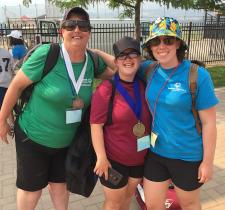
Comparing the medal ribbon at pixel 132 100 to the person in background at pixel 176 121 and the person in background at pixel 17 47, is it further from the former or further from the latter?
the person in background at pixel 17 47

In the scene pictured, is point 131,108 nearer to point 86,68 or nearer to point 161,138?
point 161,138

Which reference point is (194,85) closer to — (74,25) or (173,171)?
(173,171)

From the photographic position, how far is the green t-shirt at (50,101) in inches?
90.0

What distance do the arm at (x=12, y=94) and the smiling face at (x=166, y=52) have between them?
91cm

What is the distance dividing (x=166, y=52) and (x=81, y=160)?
103 cm

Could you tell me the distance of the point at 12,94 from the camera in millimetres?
2404

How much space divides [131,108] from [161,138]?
296 mm

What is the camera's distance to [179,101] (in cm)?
212

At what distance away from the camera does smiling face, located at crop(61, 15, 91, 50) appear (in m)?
2.28

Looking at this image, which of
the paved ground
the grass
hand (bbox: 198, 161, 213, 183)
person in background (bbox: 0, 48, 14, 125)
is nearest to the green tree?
the grass

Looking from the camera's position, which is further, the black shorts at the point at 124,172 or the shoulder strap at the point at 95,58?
the shoulder strap at the point at 95,58

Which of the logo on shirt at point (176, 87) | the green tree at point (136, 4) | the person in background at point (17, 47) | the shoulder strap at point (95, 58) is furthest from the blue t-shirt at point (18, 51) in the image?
the logo on shirt at point (176, 87)

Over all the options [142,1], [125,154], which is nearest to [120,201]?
[125,154]

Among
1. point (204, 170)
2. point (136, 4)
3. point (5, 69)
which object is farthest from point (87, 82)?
point (136, 4)
